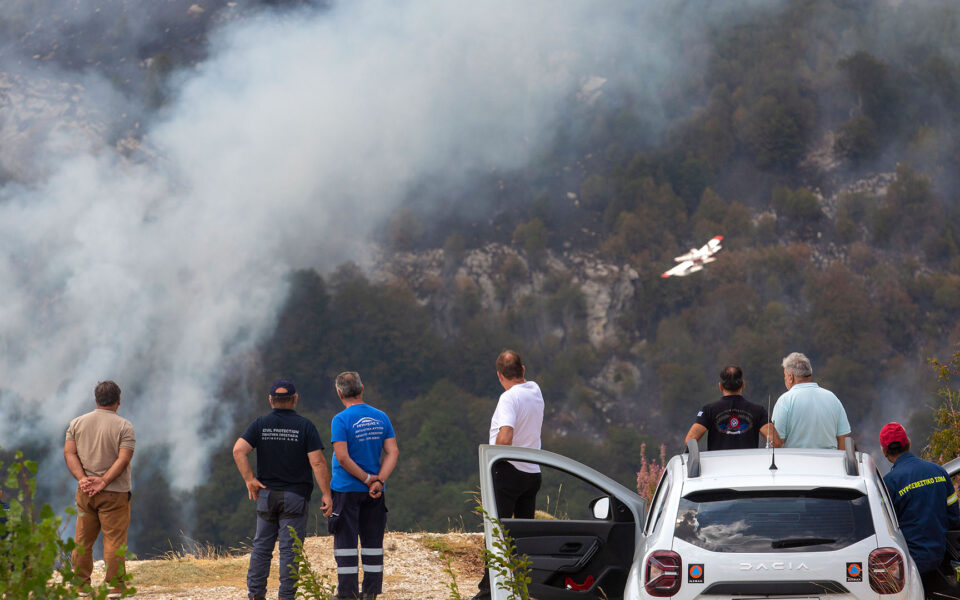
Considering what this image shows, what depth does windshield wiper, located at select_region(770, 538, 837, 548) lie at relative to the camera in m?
4.77

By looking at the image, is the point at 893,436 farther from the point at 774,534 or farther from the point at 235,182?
the point at 235,182

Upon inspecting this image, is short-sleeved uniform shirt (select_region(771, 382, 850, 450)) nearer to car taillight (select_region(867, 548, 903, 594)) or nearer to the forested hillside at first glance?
car taillight (select_region(867, 548, 903, 594))

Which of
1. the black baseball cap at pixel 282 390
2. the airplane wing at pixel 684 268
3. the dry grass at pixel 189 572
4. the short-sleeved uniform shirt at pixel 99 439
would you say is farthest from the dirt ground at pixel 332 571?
the airplane wing at pixel 684 268

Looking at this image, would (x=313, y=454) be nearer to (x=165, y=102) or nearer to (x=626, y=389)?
(x=626, y=389)

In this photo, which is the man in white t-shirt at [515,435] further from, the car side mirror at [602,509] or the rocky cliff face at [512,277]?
the rocky cliff face at [512,277]

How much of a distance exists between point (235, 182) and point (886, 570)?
4294 inches

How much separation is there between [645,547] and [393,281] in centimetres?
10046

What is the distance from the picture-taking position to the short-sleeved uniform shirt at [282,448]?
6977 mm

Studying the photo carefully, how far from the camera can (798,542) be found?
188 inches

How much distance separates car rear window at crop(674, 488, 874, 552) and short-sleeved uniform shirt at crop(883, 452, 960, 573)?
1128 mm

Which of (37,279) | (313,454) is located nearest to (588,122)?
(37,279)

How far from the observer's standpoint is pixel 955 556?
19.9 ft

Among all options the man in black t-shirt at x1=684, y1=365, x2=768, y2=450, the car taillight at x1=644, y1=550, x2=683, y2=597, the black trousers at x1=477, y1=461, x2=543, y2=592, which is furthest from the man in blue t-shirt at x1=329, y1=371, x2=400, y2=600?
the car taillight at x1=644, y1=550, x2=683, y2=597

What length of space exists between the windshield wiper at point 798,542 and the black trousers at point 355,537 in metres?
2.94
